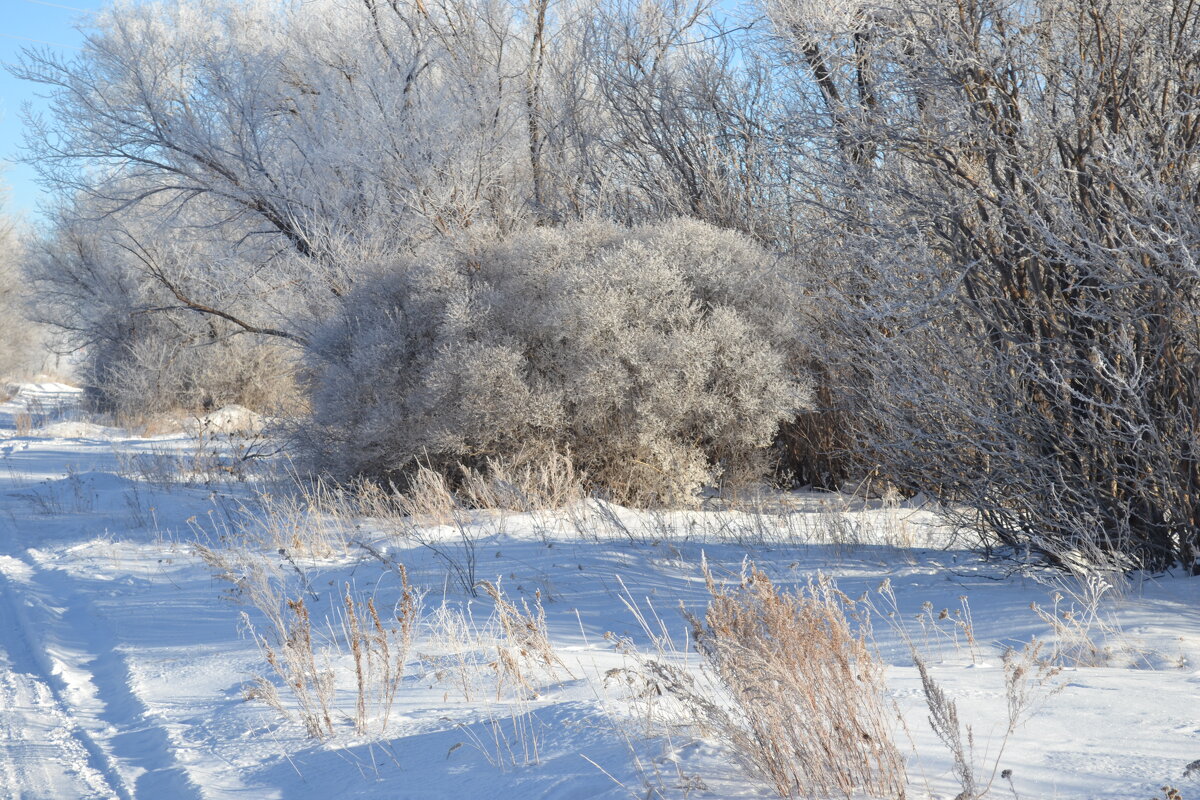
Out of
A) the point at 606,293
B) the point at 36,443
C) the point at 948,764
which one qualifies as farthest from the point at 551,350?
the point at 36,443

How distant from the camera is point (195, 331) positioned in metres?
22.4

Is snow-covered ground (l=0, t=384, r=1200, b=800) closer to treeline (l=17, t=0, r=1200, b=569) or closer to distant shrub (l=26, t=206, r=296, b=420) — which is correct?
treeline (l=17, t=0, r=1200, b=569)

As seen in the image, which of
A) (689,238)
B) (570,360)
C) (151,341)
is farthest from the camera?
(151,341)

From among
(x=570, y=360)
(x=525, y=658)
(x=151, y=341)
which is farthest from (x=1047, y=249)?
(x=151, y=341)

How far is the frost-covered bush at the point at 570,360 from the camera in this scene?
32.4ft

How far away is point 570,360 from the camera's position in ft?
32.9

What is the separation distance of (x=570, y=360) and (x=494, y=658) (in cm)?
537

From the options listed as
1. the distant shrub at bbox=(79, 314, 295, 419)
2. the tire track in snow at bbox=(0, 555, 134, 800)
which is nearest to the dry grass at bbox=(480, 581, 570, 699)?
the tire track in snow at bbox=(0, 555, 134, 800)

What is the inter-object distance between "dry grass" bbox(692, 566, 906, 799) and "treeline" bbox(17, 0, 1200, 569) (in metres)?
3.09

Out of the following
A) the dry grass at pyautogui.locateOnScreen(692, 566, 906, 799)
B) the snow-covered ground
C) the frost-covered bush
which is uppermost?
the frost-covered bush

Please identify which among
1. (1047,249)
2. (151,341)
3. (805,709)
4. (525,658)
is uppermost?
(151,341)

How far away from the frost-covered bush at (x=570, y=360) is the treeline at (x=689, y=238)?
0.03m

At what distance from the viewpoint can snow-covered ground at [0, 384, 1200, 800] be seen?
3312 mm

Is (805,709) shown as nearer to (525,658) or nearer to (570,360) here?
(525,658)
